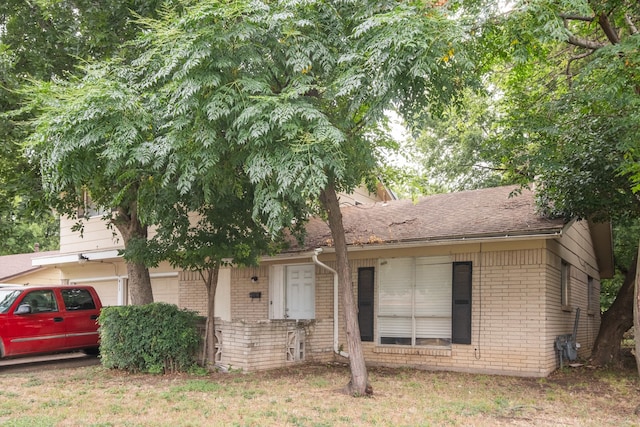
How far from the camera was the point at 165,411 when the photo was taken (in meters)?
7.43

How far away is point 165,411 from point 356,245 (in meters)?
5.57

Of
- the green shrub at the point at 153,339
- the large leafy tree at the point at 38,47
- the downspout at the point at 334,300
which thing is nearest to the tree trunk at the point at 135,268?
the large leafy tree at the point at 38,47

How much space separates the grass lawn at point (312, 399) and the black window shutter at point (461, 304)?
83 centimetres

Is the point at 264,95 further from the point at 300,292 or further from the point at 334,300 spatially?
the point at 300,292

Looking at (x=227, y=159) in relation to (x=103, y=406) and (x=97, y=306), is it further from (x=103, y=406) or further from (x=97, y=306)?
(x=97, y=306)

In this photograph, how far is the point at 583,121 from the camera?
957 centimetres

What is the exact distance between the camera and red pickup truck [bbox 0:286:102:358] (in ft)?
36.8

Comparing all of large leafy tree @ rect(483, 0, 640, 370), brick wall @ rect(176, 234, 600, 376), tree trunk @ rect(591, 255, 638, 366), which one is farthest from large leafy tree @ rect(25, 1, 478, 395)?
tree trunk @ rect(591, 255, 638, 366)

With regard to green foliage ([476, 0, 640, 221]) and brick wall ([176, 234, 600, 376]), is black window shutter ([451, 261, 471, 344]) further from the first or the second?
green foliage ([476, 0, 640, 221])

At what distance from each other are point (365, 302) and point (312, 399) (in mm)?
4342

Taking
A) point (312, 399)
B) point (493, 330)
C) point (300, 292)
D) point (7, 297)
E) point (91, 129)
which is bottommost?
point (312, 399)

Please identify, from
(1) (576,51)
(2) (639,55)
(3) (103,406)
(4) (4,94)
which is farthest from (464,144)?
(3) (103,406)

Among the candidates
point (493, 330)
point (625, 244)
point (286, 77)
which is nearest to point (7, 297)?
point (286, 77)

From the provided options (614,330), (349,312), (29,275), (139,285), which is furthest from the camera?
(29,275)
